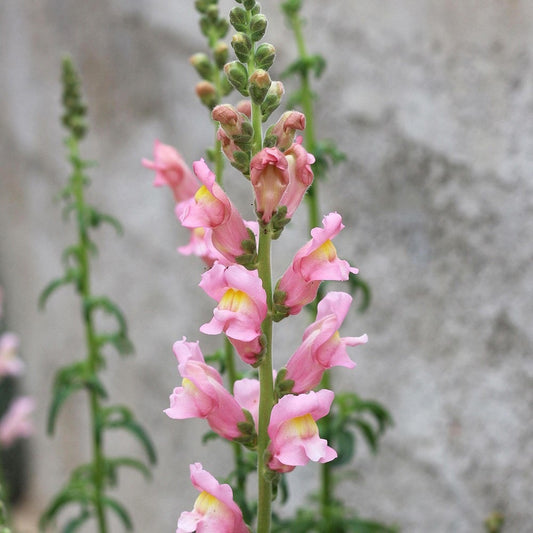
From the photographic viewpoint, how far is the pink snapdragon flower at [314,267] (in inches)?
28.0

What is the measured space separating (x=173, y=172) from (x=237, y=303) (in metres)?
0.43

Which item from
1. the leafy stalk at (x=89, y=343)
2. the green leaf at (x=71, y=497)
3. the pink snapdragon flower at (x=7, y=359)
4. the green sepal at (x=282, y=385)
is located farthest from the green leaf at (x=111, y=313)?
the pink snapdragon flower at (x=7, y=359)

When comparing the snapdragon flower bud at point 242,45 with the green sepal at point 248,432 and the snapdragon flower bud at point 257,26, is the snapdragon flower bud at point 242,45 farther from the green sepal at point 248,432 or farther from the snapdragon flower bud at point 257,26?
the green sepal at point 248,432

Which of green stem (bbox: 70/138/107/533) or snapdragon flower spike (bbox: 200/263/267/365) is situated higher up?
green stem (bbox: 70/138/107/533)

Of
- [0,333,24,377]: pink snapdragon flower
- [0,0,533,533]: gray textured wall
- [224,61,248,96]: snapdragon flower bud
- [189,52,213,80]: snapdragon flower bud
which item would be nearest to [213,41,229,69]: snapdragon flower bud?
[189,52,213,80]: snapdragon flower bud

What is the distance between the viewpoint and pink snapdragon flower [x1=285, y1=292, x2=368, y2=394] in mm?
746

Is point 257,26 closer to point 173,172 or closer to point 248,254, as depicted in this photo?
point 248,254

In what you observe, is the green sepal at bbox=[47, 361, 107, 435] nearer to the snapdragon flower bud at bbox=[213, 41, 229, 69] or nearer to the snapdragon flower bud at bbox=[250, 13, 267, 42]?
the snapdragon flower bud at bbox=[213, 41, 229, 69]

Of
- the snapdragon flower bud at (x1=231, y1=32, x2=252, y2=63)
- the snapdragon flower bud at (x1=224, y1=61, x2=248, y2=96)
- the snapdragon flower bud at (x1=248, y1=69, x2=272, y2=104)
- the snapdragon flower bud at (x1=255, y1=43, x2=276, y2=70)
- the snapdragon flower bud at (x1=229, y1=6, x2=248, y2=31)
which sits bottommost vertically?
the snapdragon flower bud at (x1=248, y1=69, x2=272, y2=104)

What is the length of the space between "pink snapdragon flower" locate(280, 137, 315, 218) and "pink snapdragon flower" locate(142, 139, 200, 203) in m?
0.35

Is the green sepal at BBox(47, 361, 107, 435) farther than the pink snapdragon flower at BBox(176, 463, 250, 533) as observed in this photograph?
Yes

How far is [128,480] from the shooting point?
2.39 m

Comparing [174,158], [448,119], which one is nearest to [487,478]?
[448,119]

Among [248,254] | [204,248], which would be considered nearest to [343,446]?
[204,248]
